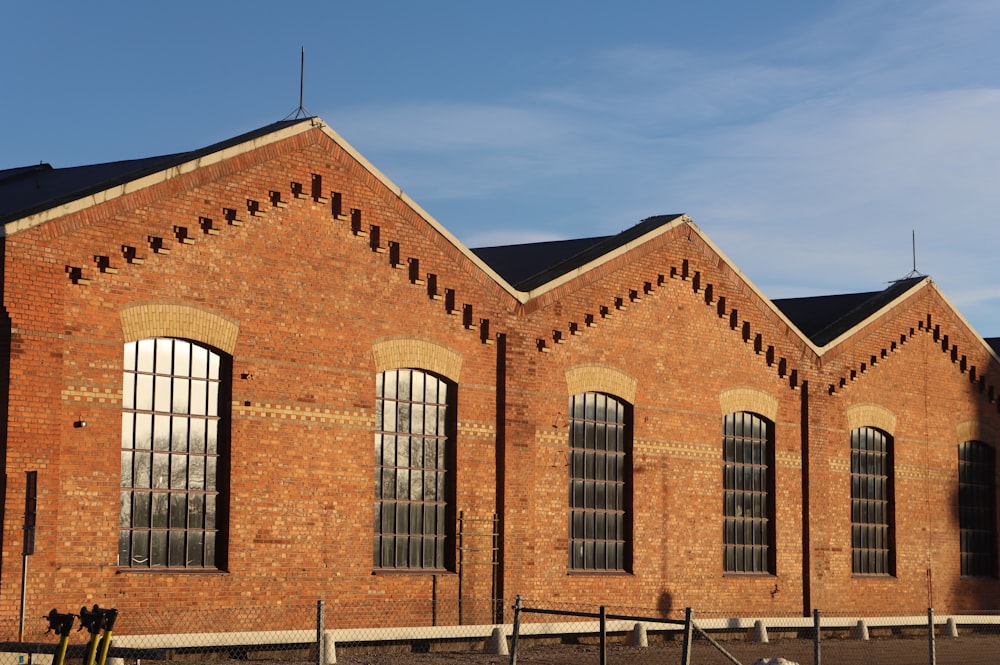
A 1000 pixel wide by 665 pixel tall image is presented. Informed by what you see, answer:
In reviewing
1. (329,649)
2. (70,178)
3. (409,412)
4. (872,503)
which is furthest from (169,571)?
(872,503)

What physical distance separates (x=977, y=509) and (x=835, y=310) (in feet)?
19.6

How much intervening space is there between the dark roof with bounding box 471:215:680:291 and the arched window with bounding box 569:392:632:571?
233cm

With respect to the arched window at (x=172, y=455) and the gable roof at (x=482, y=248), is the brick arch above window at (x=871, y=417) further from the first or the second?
the arched window at (x=172, y=455)

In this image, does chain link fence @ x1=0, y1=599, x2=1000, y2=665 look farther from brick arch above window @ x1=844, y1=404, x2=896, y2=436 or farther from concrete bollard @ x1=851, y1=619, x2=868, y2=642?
brick arch above window @ x1=844, y1=404, x2=896, y2=436

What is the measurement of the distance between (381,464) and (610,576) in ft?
18.6

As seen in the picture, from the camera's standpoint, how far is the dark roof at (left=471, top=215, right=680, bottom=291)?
87.2 feet

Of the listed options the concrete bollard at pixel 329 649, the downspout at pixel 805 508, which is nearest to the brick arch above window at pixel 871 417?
the downspout at pixel 805 508

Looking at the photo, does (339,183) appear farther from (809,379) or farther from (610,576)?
(809,379)

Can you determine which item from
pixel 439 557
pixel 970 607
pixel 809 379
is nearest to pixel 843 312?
pixel 809 379

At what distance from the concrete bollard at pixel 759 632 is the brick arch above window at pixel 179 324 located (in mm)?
12795

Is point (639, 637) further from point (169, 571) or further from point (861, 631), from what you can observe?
point (169, 571)

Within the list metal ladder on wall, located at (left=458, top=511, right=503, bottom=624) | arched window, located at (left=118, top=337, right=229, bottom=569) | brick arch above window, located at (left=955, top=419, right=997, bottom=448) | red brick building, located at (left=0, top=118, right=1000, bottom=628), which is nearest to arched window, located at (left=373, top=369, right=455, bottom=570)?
red brick building, located at (left=0, top=118, right=1000, bottom=628)

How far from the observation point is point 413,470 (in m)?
23.4

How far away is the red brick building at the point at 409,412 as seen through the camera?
62.8ft
